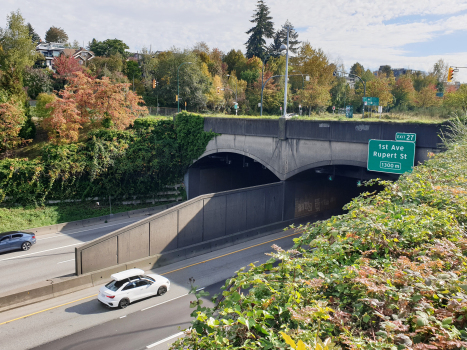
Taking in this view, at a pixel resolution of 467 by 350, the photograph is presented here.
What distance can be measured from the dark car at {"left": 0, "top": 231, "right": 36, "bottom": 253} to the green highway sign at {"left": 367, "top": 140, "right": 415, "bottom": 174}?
2271 centimetres

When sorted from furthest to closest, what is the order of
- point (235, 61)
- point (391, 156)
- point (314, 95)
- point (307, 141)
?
1. point (235, 61)
2. point (314, 95)
3. point (307, 141)
4. point (391, 156)

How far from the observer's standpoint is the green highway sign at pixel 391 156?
1959 cm

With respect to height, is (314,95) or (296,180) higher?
(314,95)

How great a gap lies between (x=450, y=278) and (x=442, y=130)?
688 inches

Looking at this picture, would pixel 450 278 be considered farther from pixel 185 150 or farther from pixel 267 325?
pixel 185 150

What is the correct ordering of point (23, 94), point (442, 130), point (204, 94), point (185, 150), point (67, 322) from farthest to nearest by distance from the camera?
point (204, 94) → point (23, 94) → point (185, 150) → point (442, 130) → point (67, 322)

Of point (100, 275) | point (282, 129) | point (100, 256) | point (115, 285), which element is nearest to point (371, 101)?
point (282, 129)

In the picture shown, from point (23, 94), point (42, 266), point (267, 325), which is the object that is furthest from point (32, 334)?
point (23, 94)

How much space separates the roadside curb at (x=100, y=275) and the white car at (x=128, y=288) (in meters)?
2.54

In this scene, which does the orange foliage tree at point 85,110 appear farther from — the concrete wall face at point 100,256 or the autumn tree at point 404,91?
the autumn tree at point 404,91

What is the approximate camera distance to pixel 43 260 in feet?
71.3

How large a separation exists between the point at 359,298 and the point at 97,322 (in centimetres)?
1325

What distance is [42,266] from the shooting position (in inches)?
818

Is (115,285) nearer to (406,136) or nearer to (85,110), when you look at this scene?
(406,136)
